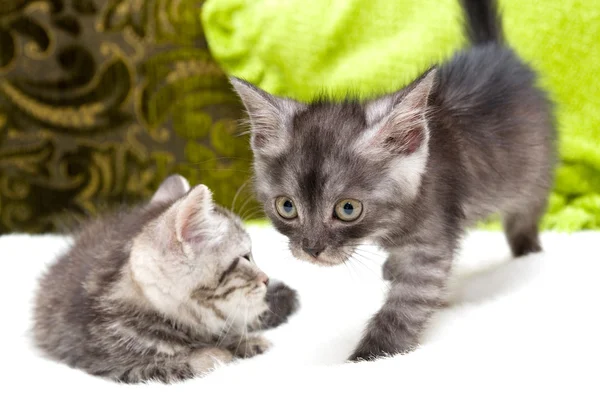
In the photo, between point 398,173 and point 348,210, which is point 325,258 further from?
point 398,173

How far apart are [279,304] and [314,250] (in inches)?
18.6

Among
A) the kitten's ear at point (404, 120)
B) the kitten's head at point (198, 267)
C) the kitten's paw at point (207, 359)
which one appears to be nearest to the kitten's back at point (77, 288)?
the kitten's head at point (198, 267)

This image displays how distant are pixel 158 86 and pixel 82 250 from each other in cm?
109

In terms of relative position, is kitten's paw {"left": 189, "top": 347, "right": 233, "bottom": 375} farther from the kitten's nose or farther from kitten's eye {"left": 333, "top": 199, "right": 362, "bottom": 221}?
kitten's eye {"left": 333, "top": 199, "right": 362, "bottom": 221}

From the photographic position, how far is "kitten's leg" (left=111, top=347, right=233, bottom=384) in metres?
1.50

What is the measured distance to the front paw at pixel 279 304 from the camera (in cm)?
186

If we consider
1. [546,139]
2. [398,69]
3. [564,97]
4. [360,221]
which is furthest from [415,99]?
[564,97]

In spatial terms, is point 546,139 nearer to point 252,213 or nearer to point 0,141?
point 252,213

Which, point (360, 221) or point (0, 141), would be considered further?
point (0, 141)

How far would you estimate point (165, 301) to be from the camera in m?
1.54

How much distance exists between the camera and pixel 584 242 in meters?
2.16

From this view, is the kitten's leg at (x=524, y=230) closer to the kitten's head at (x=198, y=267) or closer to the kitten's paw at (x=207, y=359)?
the kitten's head at (x=198, y=267)

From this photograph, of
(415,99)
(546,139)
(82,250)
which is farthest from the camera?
(546,139)

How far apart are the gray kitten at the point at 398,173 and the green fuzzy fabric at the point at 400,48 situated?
0.74 metres
